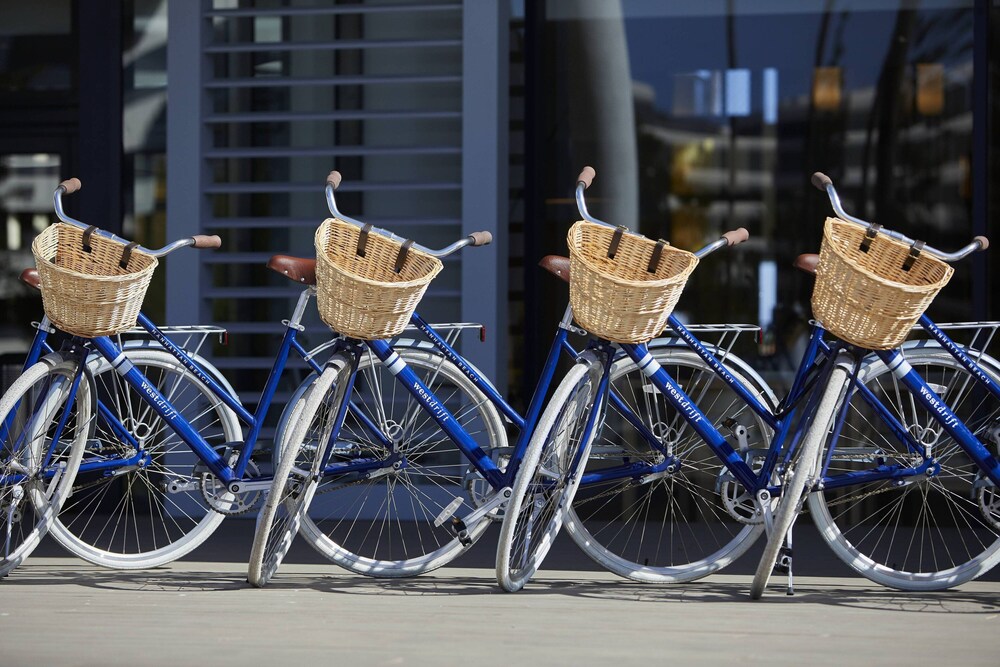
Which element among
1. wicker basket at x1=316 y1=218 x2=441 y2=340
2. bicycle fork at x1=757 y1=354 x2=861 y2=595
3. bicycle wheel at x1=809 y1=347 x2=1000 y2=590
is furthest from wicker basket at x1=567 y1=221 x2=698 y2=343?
bicycle wheel at x1=809 y1=347 x2=1000 y2=590

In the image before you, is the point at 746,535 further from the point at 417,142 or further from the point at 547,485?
the point at 417,142

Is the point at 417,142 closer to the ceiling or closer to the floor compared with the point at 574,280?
closer to the ceiling

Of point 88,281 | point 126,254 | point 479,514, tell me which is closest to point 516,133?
point 126,254

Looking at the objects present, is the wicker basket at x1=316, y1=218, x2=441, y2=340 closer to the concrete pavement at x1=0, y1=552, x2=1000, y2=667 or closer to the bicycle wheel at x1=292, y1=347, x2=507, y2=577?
the bicycle wheel at x1=292, y1=347, x2=507, y2=577

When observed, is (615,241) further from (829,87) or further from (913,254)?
(829,87)

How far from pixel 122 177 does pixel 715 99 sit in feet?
9.20

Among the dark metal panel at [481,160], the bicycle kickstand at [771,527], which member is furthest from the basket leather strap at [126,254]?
the bicycle kickstand at [771,527]

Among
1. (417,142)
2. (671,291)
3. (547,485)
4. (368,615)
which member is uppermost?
(417,142)

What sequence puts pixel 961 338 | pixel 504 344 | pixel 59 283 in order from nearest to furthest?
pixel 59 283, pixel 961 338, pixel 504 344

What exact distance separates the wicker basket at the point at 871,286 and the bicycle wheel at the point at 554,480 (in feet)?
2.47

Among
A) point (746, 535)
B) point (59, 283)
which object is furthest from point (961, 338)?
point (59, 283)

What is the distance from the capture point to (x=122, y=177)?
20.8ft

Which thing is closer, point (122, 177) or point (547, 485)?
point (547, 485)

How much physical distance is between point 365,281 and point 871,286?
4.95ft
